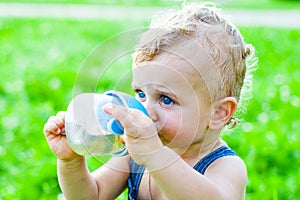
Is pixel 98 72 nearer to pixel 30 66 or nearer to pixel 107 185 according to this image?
pixel 107 185

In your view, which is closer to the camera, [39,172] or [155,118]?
[155,118]

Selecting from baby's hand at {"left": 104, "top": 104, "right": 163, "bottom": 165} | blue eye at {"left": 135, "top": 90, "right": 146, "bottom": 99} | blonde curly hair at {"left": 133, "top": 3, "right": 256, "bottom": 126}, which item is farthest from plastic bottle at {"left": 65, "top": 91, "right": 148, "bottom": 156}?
blonde curly hair at {"left": 133, "top": 3, "right": 256, "bottom": 126}

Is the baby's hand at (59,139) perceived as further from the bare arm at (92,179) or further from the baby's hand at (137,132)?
the baby's hand at (137,132)

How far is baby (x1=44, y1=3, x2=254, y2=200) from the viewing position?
2.18m

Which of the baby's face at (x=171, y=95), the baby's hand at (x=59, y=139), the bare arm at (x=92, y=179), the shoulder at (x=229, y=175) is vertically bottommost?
the bare arm at (x=92, y=179)

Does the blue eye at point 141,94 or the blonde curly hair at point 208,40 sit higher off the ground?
the blonde curly hair at point 208,40

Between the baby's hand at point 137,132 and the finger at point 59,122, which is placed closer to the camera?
the baby's hand at point 137,132

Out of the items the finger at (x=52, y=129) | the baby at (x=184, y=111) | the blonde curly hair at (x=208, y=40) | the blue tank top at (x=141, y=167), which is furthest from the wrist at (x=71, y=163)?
the blonde curly hair at (x=208, y=40)

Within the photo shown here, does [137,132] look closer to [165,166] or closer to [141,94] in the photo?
[165,166]

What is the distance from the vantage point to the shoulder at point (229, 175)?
2367mm

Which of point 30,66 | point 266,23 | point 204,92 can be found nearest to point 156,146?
point 204,92

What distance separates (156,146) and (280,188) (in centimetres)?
164

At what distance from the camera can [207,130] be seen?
8.18 ft

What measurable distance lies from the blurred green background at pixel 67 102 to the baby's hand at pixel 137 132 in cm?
31
